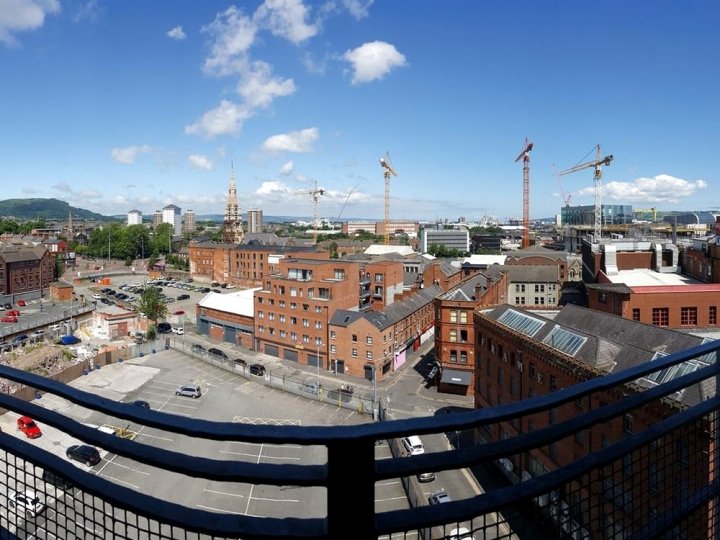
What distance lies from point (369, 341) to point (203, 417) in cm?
1042

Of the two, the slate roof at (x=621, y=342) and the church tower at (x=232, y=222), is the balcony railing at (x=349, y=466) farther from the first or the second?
the church tower at (x=232, y=222)

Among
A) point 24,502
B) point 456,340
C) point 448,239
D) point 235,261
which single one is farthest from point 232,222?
point 24,502

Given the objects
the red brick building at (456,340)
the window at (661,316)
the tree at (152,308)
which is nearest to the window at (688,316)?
the window at (661,316)

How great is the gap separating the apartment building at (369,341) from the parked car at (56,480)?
24.8 meters

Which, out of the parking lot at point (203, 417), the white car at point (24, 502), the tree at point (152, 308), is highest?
the white car at point (24, 502)

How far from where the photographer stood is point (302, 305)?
99.6 ft

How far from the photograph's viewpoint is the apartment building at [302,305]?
97.1ft

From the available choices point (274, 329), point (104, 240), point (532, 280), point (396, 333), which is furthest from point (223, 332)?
point (104, 240)

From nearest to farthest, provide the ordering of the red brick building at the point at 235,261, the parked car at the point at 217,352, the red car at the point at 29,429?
1. the red car at the point at 29,429
2. the parked car at the point at 217,352
3. the red brick building at the point at 235,261

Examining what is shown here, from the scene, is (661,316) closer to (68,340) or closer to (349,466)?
(349,466)

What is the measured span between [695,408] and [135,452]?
250 cm

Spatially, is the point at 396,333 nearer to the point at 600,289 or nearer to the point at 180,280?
the point at 600,289

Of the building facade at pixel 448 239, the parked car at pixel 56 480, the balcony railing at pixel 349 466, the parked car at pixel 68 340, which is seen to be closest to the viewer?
the balcony railing at pixel 349 466

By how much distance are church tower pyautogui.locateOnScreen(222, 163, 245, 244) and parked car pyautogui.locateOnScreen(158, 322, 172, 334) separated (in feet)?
152
